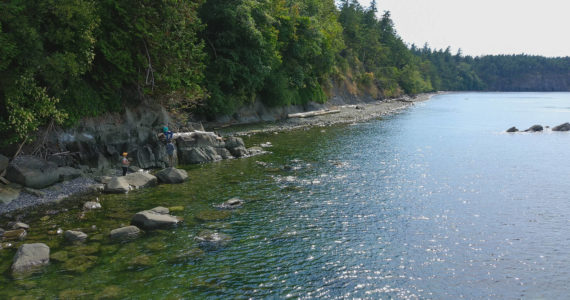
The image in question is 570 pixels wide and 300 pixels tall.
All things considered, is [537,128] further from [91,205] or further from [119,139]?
[91,205]

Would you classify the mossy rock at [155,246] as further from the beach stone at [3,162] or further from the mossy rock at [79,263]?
the beach stone at [3,162]

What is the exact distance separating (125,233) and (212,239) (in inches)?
178

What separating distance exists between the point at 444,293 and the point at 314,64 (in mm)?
71868

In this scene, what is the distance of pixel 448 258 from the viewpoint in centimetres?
1717

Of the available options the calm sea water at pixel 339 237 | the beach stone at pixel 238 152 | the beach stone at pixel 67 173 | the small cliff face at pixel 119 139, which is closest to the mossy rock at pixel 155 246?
the calm sea water at pixel 339 237

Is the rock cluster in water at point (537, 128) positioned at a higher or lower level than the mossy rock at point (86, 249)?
lower

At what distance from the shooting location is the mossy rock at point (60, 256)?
16.4 m

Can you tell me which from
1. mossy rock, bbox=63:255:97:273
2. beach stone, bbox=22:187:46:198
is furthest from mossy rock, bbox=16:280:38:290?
beach stone, bbox=22:187:46:198

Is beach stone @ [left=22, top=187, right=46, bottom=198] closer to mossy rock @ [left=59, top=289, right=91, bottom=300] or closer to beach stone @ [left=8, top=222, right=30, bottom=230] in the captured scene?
beach stone @ [left=8, top=222, right=30, bottom=230]

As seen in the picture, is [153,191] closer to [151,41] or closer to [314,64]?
[151,41]

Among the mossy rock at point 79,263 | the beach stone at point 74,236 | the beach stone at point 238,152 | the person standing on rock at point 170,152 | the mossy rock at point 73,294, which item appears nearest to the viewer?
the mossy rock at point 73,294

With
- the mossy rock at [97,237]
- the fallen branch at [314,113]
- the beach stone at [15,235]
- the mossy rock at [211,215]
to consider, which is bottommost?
the mossy rock at [211,215]

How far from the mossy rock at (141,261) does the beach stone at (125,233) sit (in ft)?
7.84

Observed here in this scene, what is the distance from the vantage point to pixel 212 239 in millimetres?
18594
